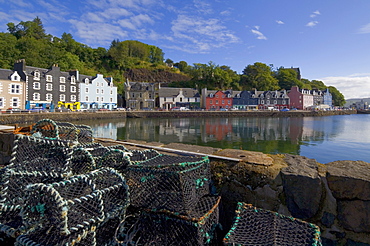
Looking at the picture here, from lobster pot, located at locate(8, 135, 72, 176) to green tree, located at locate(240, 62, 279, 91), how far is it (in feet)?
299

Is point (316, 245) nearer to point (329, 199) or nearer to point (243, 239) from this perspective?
point (243, 239)

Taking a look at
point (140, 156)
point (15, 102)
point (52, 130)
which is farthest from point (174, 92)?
point (140, 156)

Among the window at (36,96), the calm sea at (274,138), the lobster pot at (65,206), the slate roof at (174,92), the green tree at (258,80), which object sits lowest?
the calm sea at (274,138)

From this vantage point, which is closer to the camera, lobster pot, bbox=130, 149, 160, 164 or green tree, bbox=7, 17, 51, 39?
lobster pot, bbox=130, 149, 160, 164

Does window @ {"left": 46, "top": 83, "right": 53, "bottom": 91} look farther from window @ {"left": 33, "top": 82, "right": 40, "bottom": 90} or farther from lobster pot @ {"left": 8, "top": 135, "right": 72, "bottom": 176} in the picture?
lobster pot @ {"left": 8, "top": 135, "right": 72, "bottom": 176}

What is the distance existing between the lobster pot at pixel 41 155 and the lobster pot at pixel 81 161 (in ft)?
0.48

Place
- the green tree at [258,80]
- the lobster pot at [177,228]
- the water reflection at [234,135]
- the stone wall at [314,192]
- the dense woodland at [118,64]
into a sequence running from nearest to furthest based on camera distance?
the lobster pot at [177,228] → the stone wall at [314,192] → the water reflection at [234,135] → the dense woodland at [118,64] → the green tree at [258,80]

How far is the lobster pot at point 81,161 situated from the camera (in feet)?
10.1

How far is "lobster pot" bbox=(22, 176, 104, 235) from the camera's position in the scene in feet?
6.53

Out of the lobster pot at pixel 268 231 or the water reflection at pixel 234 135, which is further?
the water reflection at pixel 234 135

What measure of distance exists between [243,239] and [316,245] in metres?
0.58

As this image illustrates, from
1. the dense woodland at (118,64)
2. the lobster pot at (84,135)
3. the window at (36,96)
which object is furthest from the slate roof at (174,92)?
the lobster pot at (84,135)

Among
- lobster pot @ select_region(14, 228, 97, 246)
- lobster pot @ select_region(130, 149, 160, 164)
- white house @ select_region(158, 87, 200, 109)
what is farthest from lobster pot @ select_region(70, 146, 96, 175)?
white house @ select_region(158, 87, 200, 109)

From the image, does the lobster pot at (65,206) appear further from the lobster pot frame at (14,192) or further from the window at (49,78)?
the window at (49,78)
